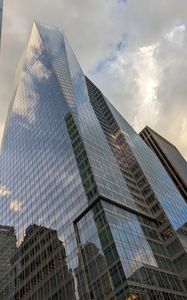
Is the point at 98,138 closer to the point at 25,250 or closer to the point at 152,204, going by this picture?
the point at 152,204

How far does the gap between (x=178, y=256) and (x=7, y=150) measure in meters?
90.9

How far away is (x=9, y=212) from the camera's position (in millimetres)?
109125

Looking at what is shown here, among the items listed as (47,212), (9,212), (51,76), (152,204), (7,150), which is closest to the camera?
(47,212)

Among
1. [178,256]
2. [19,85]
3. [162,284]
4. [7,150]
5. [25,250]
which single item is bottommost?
[162,284]

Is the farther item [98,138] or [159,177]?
[159,177]

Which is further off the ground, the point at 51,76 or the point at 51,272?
→ the point at 51,76

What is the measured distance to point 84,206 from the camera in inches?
2963

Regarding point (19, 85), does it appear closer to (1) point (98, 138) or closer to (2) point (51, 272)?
(1) point (98, 138)

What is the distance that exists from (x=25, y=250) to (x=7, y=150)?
63.6 metres

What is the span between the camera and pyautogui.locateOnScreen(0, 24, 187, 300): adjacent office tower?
2559 inches

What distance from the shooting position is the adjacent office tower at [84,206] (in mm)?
65000

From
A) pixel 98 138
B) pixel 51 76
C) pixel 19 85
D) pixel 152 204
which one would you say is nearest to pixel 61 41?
pixel 19 85

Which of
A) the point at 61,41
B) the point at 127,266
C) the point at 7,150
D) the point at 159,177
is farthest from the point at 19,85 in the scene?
the point at 127,266

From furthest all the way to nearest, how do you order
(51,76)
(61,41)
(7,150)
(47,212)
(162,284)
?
(61,41), (7,150), (51,76), (47,212), (162,284)
